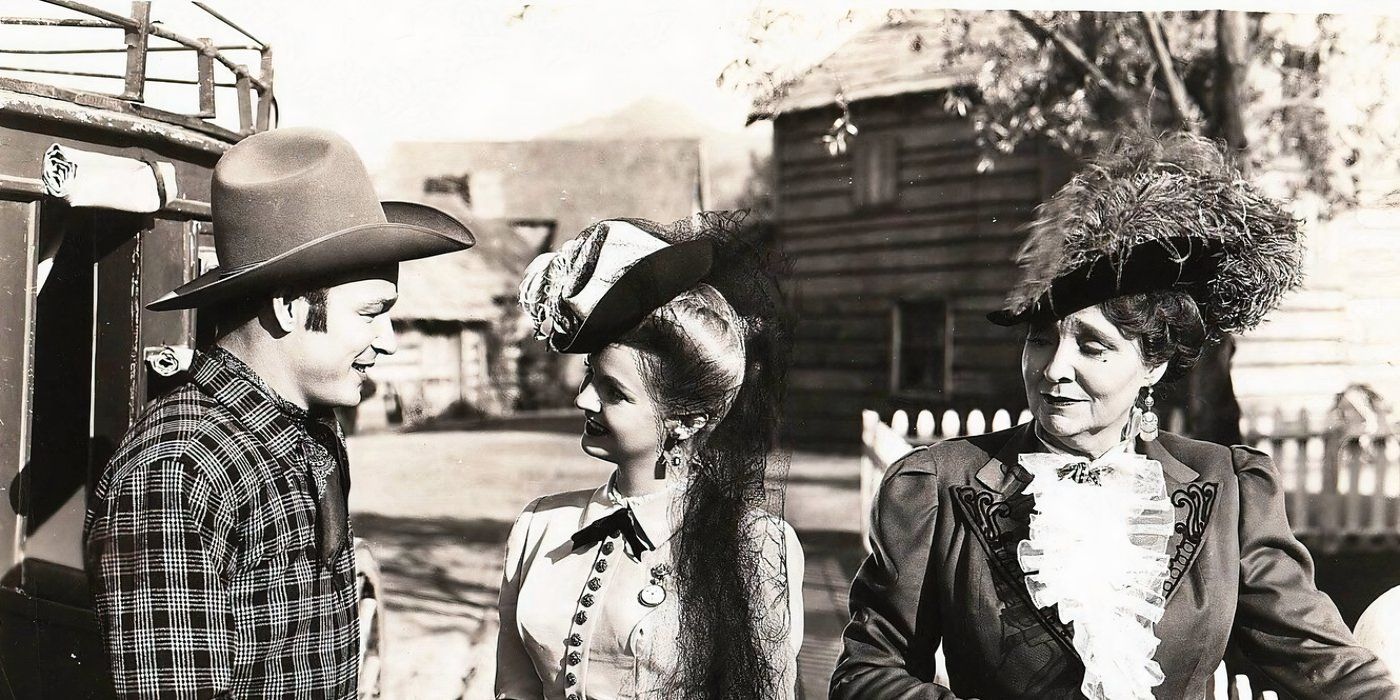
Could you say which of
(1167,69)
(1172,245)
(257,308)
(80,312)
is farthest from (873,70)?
(80,312)

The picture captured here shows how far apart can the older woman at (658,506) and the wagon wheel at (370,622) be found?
123cm

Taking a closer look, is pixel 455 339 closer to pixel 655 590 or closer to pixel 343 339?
pixel 343 339

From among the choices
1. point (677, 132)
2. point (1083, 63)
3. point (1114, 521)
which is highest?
point (1083, 63)

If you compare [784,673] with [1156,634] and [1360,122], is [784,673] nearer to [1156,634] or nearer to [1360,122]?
[1156,634]

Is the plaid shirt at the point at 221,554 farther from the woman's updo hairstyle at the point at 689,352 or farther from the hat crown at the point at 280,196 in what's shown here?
the woman's updo hairstyle at the point at 689,352

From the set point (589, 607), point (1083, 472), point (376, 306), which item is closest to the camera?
point (376, 306)

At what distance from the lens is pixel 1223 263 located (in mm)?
2943

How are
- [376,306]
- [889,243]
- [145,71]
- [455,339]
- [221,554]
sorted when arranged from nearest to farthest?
1. [221,554]
2. [376,306]
3. [145,71]
4. [455,339]
5. [889,243]

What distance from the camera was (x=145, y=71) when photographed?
3.41 m

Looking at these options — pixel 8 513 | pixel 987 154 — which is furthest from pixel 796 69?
pixel 8 513

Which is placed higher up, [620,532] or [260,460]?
A: [260,460]

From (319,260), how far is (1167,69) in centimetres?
358

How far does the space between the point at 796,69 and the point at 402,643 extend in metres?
2.48

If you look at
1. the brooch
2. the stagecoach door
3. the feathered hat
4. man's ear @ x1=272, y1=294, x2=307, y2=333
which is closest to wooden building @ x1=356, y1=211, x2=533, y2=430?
the stagecoach door
